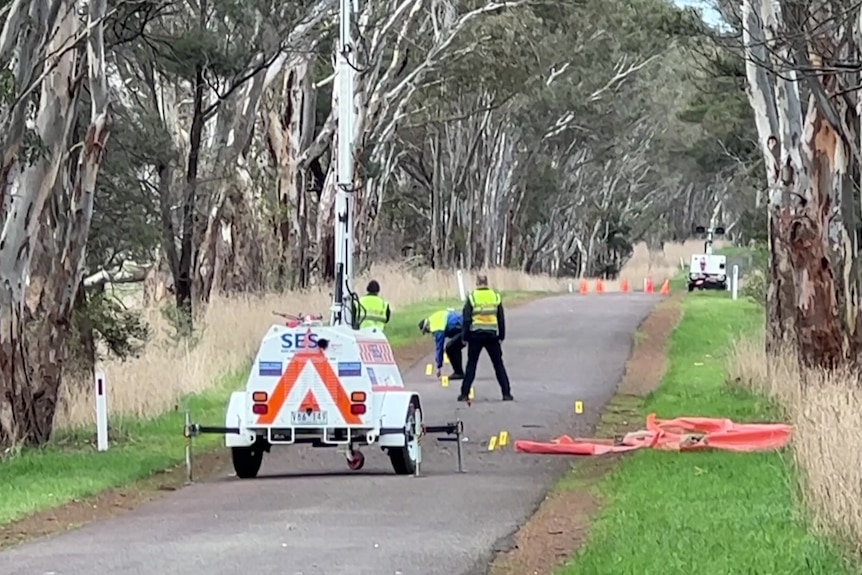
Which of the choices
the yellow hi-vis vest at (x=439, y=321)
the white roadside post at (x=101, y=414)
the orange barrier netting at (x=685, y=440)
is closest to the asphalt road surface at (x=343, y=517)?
the orange barrier netting at (x=685, y=440)

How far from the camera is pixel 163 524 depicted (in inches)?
484

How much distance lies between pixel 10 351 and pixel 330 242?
2168 centimetres

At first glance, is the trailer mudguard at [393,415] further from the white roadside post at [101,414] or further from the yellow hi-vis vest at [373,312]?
the yellow hi-vis vest at [373,312]

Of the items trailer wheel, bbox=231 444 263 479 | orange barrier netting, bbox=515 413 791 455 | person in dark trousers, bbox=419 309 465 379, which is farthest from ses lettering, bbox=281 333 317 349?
person in dark trousers, bbox=419 309 465 379

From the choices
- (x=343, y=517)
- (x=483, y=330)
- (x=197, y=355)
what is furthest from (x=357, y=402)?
(x=197, y=355)

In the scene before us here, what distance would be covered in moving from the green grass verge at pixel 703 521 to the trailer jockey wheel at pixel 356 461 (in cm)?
204

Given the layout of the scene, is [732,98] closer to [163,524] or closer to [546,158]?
[546,158]

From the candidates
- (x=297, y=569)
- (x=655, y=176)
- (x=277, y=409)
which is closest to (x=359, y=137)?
(x=277, y=409)

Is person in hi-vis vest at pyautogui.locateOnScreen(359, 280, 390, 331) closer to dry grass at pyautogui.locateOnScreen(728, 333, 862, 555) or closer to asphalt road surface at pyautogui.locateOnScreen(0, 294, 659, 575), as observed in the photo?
asphalt road surface at pyautogui.locateOnScreen(0, 294, 659, 575)

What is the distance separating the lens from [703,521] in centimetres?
1084

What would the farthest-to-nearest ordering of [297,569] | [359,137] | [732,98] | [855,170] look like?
[732,98] < [359,137] < [855,170] < [297,569]

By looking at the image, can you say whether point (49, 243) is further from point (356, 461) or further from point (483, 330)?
point (483, 330)

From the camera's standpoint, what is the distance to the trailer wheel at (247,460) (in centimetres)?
1531

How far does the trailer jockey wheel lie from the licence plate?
951mm
